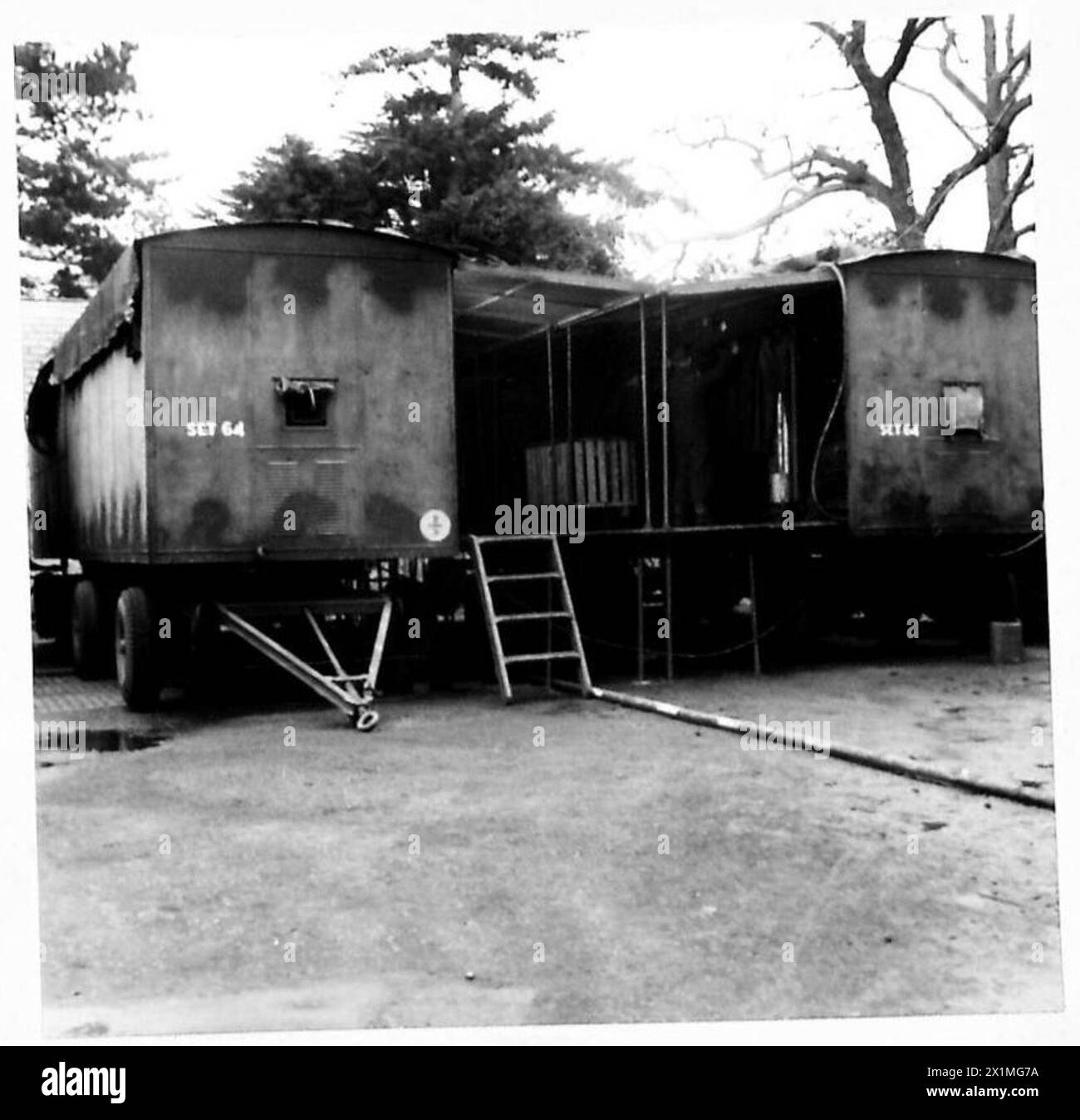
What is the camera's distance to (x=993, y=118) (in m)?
8.37

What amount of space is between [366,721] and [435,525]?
Answer: 1567 mm

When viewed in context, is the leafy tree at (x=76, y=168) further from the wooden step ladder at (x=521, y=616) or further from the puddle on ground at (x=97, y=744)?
the wooden step ladder at (x=521, y=616)

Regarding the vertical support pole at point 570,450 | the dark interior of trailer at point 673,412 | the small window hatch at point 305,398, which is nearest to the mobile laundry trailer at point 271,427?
the small window hatch at point 305,398

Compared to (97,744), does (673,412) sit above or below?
above

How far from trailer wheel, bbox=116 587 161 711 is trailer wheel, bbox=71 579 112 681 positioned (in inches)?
79.7

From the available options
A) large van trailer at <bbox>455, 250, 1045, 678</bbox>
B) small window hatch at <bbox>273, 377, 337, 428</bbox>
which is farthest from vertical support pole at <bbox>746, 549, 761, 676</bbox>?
small window hatch at <bbox>273, 377, 337, 428</bbox>

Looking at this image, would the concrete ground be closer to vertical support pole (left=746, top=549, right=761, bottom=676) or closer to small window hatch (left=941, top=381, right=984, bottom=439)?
vertical support pole (left=746, top=549, right=761, bottom=676)

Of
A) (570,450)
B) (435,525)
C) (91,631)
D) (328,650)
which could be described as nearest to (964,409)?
(570,450)

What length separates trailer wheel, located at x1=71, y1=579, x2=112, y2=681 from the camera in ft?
33.7

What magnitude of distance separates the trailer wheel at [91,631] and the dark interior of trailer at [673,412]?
3.85m

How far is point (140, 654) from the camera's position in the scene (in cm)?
823

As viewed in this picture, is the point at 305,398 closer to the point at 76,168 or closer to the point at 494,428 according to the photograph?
the point at 76,168

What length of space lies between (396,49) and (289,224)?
4.44 metres

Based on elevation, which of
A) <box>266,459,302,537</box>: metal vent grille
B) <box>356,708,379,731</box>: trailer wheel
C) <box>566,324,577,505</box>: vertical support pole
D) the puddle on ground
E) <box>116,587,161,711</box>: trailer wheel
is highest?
<box>566,324,577,505</box>: vertical support pole
